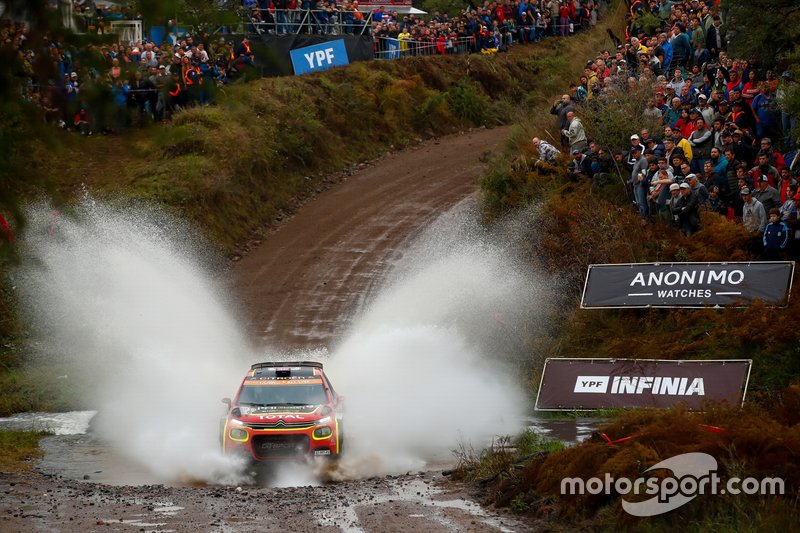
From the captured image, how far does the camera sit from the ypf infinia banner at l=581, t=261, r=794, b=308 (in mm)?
17719

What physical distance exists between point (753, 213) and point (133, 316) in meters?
14.4

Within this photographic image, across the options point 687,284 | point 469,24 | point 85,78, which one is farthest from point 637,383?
point 469,24

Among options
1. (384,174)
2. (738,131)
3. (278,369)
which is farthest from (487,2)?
(278,369)

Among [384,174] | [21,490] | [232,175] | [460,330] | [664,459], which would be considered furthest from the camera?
[384,174]

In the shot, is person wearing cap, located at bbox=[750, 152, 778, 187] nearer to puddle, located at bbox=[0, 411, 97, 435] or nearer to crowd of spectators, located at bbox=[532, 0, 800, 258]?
crowd of spectators, located at bbox=[532, 0, 800, 258]

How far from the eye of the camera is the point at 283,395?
52.9 feet

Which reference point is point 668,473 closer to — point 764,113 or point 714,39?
point 764,113

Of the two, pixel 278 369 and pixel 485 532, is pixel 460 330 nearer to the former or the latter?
pixel 278 369

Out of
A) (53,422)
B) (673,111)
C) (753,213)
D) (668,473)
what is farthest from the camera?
(673,111)

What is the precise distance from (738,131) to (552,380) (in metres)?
5.57

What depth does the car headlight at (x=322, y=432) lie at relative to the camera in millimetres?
14953

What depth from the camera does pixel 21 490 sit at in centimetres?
1400

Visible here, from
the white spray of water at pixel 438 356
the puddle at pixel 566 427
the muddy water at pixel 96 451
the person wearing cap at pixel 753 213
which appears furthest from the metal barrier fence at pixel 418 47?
the puddle at pixel 566 427

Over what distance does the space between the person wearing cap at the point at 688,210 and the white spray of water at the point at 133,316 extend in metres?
9.24
